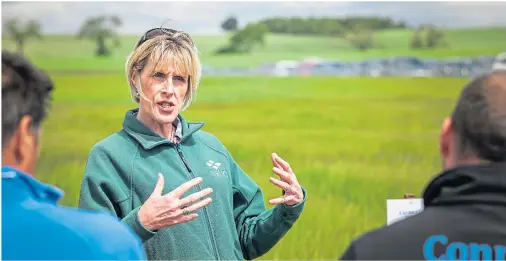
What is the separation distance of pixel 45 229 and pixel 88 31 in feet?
14.5

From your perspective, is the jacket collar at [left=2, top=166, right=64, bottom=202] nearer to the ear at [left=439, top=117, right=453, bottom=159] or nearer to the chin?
the ear at [left=439, top=117, right=453, bottom=159]

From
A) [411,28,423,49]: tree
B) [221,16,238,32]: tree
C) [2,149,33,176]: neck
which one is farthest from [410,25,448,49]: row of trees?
[2,149,33,176]: neck

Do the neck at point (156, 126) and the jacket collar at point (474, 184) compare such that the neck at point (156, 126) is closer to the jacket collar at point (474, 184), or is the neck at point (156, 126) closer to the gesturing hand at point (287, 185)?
the gesturing hand at point (287, 185)

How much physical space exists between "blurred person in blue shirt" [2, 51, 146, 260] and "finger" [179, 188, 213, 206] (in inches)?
31.7

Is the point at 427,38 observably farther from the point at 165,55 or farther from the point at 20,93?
the point at 20,93

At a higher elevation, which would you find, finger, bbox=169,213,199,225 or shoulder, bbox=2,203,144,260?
shoulder, bbox=2,203,144,260

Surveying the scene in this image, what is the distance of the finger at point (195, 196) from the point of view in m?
2.39

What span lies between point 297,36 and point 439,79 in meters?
1.32

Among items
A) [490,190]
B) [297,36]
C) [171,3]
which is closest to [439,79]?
[297,36]

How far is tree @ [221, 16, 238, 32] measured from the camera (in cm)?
562

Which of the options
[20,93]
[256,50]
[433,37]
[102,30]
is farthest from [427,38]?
[20,93]

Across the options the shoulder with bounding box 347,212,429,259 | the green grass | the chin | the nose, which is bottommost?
the green grass

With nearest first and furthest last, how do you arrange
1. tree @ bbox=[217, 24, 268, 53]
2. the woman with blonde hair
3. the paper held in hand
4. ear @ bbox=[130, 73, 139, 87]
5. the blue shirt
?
the blue shirt < the woman with blonde hair < ear @ bbox=[130, 73, 139, 87] < the paper held in hand < tree @ bbox=[217, 24, 268, 53]

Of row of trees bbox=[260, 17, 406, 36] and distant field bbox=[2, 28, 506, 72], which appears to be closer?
distant field bbox=[2, 28, 506, 72]
